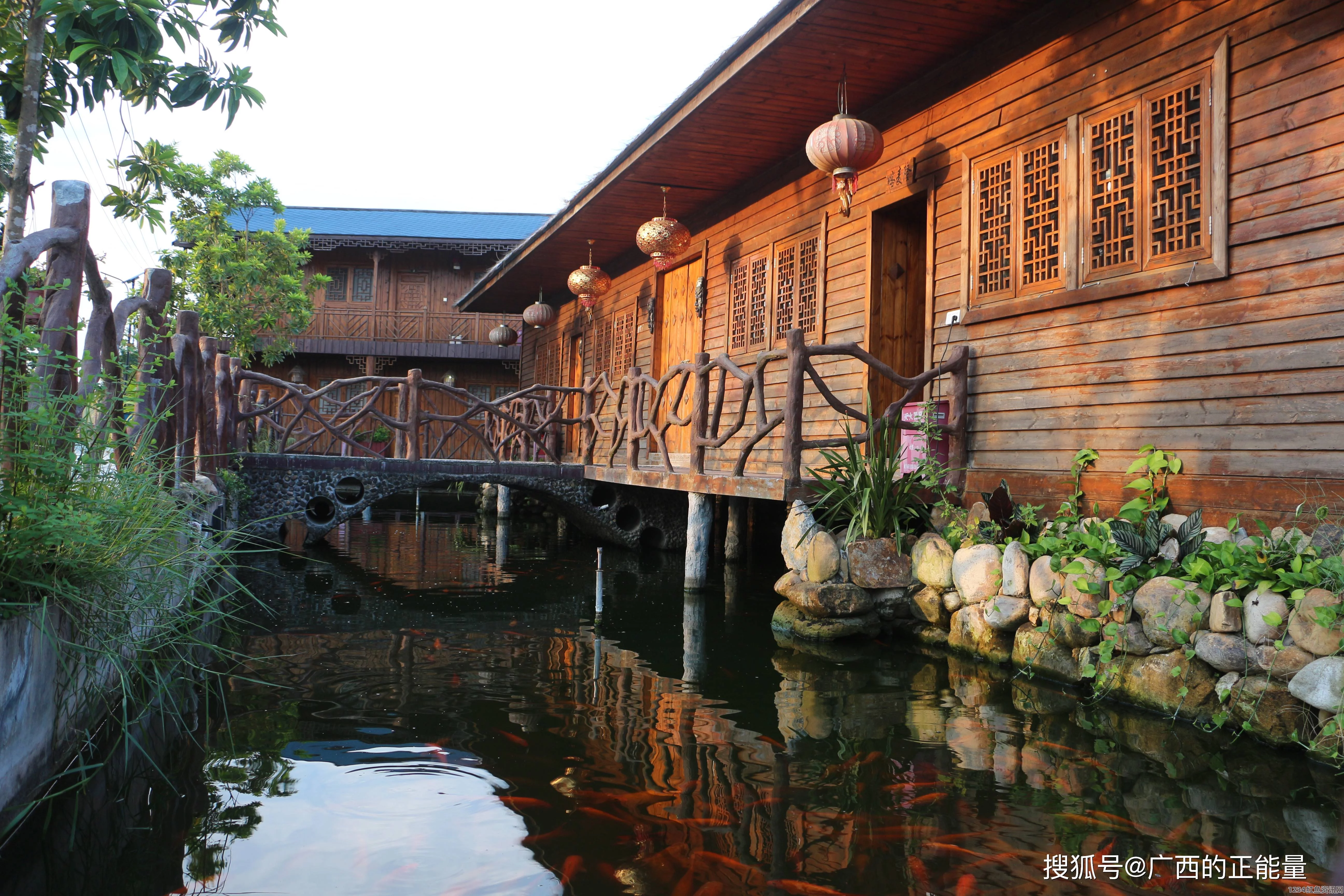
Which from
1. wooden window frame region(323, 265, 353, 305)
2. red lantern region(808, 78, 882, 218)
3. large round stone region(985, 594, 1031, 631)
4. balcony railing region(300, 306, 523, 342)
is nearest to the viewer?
large round stone region(985, 594, 1031, 631)

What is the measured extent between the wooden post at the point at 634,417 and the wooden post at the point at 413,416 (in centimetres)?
277

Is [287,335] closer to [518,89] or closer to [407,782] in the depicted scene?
[407,782]

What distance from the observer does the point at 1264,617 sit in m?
3.65

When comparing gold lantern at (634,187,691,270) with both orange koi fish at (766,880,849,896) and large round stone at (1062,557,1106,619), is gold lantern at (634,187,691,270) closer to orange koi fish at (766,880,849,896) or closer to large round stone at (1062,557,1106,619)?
large round stone at (1062,557,1106,619)

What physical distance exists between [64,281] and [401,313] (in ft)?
67.3

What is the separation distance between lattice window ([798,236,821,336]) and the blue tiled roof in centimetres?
1617

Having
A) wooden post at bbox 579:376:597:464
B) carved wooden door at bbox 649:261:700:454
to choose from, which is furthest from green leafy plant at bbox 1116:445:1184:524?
wooden post at bbox 579:376:597:464

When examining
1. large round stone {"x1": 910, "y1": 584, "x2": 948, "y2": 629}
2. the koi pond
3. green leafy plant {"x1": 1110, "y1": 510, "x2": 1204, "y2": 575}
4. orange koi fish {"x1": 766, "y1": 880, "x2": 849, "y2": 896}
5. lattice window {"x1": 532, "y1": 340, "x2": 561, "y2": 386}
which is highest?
lattice window {"x1": 532, "y1": 340, "x2": 561, "y2": 386}

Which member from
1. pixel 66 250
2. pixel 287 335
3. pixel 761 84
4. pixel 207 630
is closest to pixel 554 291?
pixel 287 335

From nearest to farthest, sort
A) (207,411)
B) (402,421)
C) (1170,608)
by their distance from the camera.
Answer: (1170,608) < (207,411) < (402,421)

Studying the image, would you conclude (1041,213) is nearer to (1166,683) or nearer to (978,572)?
(978,572)

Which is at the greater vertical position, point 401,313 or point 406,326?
point 401,313

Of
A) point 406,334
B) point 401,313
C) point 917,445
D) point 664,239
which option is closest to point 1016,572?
point 917,445

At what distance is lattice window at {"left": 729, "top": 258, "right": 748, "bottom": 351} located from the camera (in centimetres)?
992
